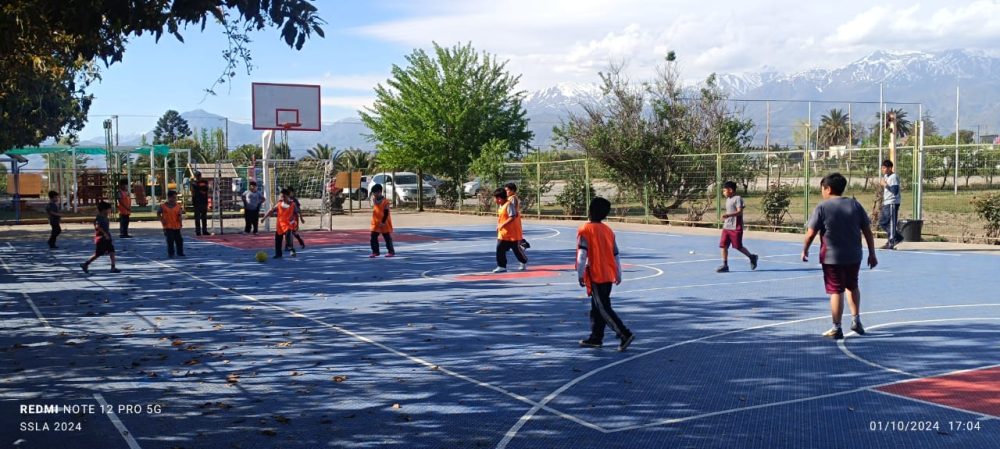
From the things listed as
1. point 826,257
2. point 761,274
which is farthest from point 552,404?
point 761,274

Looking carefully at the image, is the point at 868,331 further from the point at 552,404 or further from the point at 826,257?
the point at 552,404

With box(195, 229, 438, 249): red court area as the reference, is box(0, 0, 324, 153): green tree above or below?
above

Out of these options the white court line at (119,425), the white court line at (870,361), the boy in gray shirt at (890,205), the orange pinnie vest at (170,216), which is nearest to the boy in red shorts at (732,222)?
the boy in gray shirt at (890,205)

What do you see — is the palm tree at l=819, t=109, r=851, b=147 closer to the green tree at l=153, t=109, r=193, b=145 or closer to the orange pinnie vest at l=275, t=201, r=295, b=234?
the green tree at l=153, t=109, r=193, b=145

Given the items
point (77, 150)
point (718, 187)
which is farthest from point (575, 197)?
point (77, 150)

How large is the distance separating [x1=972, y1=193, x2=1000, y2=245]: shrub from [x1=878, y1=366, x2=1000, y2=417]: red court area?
45.0ft

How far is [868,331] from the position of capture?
10242 mm

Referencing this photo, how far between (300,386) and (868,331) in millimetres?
6332

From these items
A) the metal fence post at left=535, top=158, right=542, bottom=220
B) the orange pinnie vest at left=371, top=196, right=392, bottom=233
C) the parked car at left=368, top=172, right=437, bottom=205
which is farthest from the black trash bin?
the parked car at left=368, top=172, right=437, bottom=205

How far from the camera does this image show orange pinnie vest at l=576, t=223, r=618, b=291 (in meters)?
9.42

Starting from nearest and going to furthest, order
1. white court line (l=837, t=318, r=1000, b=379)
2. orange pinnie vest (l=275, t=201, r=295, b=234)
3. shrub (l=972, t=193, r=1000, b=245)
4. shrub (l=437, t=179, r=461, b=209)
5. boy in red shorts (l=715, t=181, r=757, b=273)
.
→ 1. white court line (l=837, t=318, r=1000, b=379)
2. boy in red shorts (l=715, t=181, r=757, b=273)
3. orange pinnie vest (l=275, t=201, r=295, b=234)
4. shrub (l=972, t=193, r=1000, b=245)
5. shrub (l=437, t=179, r=461, b=209)

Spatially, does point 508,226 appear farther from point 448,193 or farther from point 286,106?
point 448,193

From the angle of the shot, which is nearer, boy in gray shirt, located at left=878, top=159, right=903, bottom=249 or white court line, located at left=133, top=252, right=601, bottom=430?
white court line, located at left=133, top=252, right=601, bottom=430

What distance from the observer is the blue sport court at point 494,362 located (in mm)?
6727
